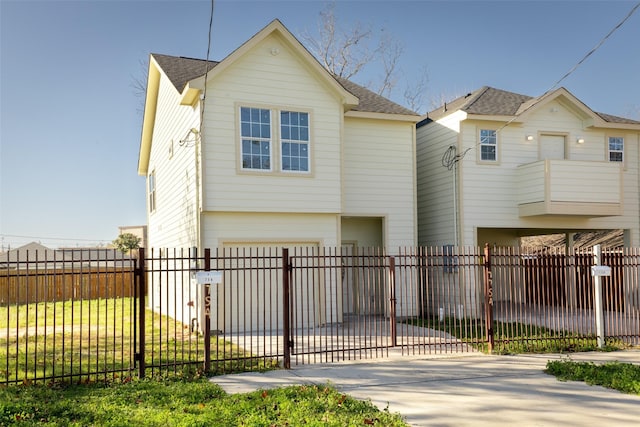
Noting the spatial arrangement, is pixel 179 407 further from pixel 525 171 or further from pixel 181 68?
pixel 525 171

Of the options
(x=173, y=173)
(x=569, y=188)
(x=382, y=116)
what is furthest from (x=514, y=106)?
→ (x=173, y=173)

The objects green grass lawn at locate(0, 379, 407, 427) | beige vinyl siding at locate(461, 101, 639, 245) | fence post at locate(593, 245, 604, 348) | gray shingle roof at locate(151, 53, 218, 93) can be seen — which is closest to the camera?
green grass lawn at locate(0, 379, 407, 427)

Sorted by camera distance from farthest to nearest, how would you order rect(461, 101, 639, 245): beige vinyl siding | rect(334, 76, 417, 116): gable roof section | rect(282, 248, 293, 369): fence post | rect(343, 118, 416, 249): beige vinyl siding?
rect(461, 101, 639, 245): beige vinyl siding, rect(334, 76, 417, 116): gable roof section, rect(343, 118, 416, 249): beige vinyl siding, rect(282, 248, 293, 369): fence post

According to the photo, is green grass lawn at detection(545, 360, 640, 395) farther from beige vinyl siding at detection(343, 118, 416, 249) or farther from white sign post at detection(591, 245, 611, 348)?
beige vinyl siding at detection(343, 118, 416, 249)

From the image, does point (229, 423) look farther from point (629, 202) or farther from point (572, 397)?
point (629, 202)

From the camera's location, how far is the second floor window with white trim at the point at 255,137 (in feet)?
47.0

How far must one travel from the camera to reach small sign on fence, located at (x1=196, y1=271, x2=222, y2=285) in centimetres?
912

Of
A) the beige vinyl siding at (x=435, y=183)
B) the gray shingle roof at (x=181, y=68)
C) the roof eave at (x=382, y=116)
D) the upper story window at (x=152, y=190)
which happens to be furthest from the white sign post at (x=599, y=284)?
the upper story window at (x=152, y=190)

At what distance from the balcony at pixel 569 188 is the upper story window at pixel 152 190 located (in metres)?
13.4

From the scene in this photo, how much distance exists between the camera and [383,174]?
16766 millimetres

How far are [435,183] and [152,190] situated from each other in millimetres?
11241

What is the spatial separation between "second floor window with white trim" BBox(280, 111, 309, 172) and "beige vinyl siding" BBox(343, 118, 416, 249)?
73.5 inches

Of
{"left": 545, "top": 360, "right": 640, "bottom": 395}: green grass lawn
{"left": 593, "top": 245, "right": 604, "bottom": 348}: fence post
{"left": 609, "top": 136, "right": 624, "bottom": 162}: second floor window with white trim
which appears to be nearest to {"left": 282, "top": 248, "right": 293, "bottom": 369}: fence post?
{"left": 545, "top": 360, "right": 640, "bottom": 395}: green grass lawn

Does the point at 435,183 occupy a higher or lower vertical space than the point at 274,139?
lower
